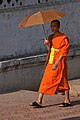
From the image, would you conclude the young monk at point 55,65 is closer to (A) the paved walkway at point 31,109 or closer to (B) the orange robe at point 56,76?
(B) the orange robe at point 56,76

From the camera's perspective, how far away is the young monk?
27.0 ft

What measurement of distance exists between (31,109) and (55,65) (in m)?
0.83

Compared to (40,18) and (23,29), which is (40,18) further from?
(23,29)

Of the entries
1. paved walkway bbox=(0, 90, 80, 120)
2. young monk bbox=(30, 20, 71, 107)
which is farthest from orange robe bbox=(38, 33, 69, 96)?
paved walkway bbox=(0, 90, 80, 120)

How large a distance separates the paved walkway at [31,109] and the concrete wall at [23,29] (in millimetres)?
930

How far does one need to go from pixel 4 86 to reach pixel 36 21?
77.3 inches

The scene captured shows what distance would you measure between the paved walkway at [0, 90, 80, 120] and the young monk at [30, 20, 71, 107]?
0.63 ft

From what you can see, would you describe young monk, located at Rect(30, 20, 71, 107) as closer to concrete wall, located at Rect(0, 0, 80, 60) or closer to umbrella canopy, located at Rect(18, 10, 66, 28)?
umbrella canopy, located at Rect(18, 10, 66, 28)

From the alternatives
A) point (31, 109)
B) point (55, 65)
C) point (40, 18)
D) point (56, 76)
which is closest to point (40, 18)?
point (40, 18)

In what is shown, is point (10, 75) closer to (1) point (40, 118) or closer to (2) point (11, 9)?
(2) point (11, 9)

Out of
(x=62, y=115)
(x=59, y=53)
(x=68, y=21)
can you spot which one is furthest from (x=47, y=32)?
(x=62, y=115)

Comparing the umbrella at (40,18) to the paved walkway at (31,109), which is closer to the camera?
the paved walkway at (31,109)

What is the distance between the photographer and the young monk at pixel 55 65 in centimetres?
822

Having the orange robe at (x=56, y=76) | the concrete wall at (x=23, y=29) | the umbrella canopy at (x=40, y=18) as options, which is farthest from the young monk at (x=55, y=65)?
the concrete wall at (x=23, y=29)
